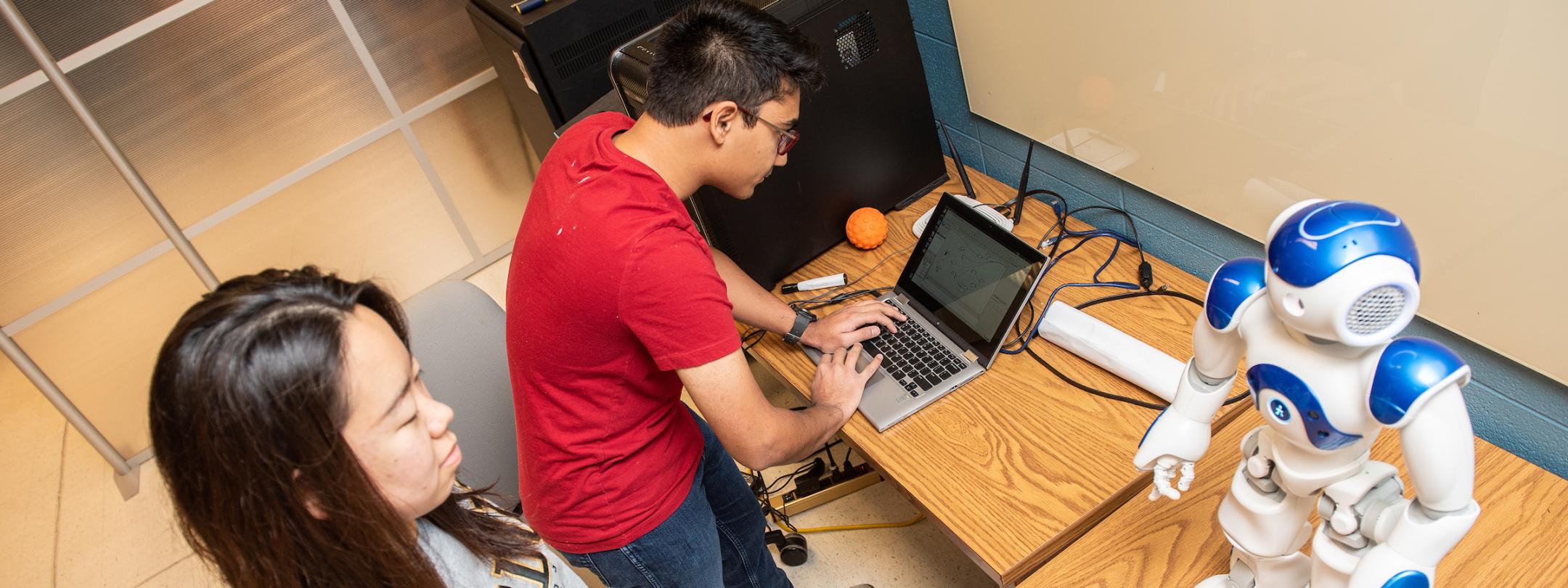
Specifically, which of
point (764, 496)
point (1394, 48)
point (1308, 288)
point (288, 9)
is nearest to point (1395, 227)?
point (1308, 288)

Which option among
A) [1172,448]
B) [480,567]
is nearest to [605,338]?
[480,567]

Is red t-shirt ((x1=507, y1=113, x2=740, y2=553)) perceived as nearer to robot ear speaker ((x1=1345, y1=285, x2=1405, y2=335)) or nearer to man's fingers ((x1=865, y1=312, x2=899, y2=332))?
man's fingers ((x1=865, y1=312, x2=899, y2=332))

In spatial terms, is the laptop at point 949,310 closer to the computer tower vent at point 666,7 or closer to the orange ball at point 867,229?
the orange ball at point 867,229

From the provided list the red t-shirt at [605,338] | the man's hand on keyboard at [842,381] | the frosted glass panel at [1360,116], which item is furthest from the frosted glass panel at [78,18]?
the frosted glass panel at [1360,116]

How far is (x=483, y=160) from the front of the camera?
296 cm

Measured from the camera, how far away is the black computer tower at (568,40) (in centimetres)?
177

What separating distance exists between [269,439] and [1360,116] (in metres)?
1.22

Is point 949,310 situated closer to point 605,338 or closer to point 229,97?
point 605,338

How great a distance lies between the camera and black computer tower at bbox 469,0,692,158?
1.77 m

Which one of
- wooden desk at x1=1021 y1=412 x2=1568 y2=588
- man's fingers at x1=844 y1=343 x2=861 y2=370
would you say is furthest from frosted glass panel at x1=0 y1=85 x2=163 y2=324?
wooden desk at x1=1021 y1=412 x2=1568 y2=588

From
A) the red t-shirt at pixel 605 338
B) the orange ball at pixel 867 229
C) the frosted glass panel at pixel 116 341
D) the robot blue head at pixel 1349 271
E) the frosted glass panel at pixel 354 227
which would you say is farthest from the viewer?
the frosted glass panel at pixel 354 227

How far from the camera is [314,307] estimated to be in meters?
0.75

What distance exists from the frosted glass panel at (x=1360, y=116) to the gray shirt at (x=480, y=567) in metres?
1.09

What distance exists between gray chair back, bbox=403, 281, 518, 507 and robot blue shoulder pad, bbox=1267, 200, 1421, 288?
3.66ft
